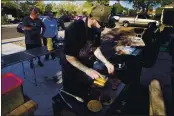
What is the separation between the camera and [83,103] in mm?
2324

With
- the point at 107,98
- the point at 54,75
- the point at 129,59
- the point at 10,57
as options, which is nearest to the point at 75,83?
the point at 107,98

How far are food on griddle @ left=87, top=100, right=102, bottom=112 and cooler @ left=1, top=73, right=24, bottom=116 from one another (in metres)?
0.77

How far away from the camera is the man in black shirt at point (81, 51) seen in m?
2.51

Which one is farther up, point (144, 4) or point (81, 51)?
point (144, 4)

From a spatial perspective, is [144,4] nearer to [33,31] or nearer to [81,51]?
[33,31]

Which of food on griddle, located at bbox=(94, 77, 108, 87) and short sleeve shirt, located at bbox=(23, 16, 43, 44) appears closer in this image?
food on griddle, located at bbox=(94, 77, 108, 87)

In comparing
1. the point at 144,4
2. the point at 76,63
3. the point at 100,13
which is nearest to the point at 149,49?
the point at 100,13

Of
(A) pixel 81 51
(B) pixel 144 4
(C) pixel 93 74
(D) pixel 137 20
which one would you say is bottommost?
(C) pixel 93 74

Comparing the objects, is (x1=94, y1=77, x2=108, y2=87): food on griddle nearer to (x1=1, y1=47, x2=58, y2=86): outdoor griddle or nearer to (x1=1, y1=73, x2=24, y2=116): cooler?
(x1=1, y1=73, x2=24, y2=116): cooler

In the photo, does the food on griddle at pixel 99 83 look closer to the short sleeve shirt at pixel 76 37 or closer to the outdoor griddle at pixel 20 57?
the short sleeve shirt at pixel 76 37

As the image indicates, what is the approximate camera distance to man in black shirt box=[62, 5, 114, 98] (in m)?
2.51

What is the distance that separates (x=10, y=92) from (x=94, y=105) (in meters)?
0.87

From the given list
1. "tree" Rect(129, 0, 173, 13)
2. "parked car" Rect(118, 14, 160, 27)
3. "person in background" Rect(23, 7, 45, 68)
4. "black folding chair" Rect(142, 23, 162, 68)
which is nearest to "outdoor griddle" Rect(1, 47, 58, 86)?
"person in background" Rect(23, 7, 45, 68)

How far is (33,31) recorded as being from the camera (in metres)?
6.18
